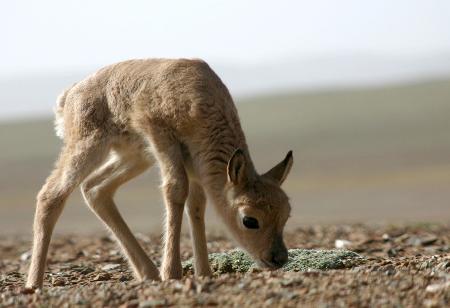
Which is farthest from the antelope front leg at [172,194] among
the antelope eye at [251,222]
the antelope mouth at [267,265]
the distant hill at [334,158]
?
the distant hill at [334,158]

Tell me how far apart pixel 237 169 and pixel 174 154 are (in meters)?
0.90

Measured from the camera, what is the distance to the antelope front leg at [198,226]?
46.5 feet

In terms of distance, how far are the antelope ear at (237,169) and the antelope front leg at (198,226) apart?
119 centimetres

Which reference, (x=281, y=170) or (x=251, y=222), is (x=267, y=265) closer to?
(x=251, y=222)

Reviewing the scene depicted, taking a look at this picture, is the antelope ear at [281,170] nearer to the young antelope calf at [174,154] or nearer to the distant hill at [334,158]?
the young antelope calf at [174,154]

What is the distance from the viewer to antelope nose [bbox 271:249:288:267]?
1319 centimetres

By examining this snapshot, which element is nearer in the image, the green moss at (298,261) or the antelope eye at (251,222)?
the antelope eye at (251,222)

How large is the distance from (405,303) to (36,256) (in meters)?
5.54

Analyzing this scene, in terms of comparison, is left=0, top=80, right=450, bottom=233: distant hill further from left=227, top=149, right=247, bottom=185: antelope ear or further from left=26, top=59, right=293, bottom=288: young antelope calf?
left=227, top=149, right=247, bottom=185: antelope ear

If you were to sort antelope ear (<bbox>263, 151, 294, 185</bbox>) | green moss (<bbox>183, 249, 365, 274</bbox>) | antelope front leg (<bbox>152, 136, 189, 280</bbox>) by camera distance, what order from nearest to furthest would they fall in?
antelope front leg (<bbox>152, 136, 189, 280</bbox>) < antelope ear (<bbox>263, 151, 294, 185</bbox>) < green moss (<bbox>183, 249, 365, 274</bbox>)

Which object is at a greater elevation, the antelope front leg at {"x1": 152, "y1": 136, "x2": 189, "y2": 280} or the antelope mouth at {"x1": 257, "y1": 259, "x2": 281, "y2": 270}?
the antelope front leg at {"x1": 152, "y1": 136, "x2": 189, "y2": 280}

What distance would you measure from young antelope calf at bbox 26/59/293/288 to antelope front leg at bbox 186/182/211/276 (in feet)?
0.04

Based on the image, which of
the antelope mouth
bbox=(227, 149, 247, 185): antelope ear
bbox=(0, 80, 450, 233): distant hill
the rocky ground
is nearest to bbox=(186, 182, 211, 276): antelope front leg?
the rocky ground

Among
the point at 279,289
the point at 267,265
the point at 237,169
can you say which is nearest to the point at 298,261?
the point at 267,265
